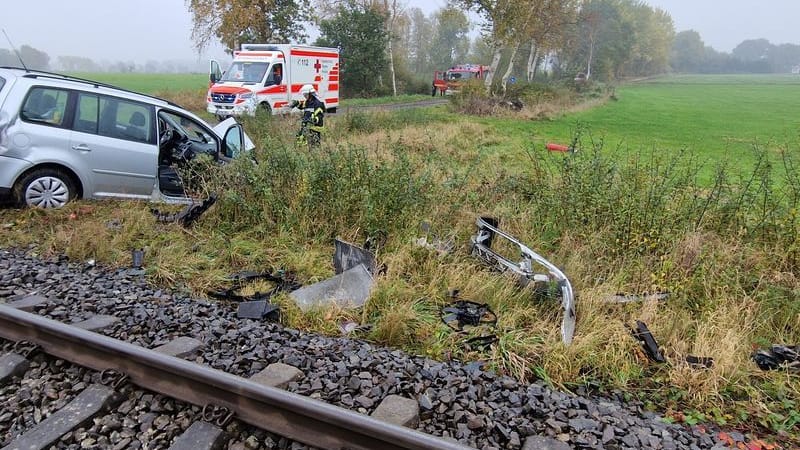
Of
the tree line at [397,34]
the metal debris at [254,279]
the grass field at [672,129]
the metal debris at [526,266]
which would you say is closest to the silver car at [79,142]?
the metal debris at [254,279]

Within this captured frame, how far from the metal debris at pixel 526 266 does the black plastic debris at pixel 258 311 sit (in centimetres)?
220

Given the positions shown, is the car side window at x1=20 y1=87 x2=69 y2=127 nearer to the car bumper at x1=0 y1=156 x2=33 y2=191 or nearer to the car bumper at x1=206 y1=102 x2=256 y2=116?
the car bumper at x1=0 y1=156 x2=33 y2=191

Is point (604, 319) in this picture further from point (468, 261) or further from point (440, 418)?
point (440, 418)

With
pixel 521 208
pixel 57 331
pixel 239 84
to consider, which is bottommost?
pixel 57 331

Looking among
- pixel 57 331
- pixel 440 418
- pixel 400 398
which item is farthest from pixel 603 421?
pixel 57 331

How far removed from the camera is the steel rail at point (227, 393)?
8.53ft

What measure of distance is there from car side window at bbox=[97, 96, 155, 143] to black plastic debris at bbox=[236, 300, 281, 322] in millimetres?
4038

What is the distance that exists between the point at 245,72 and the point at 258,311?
18.9 meters

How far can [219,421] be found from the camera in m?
2.76

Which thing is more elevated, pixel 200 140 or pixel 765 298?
pixel 200 140

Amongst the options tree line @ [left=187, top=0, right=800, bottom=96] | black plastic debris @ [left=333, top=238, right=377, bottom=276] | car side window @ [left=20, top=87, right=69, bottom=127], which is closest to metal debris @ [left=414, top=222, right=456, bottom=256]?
black plastic debris @ [left=333, top=238, right=377, bottom=276]

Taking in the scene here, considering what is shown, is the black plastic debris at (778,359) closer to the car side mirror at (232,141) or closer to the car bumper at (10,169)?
the car side mirror at (232,141)

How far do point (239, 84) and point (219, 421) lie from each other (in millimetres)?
19389

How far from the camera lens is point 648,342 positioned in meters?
3.96
